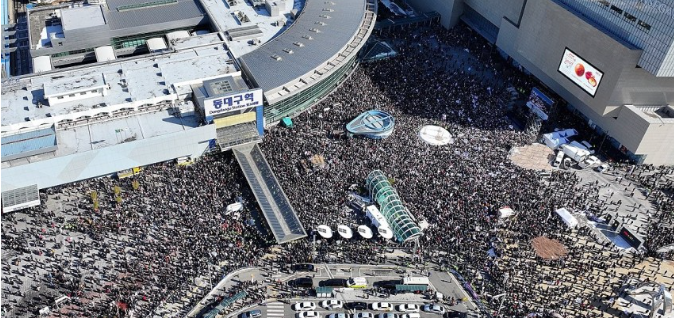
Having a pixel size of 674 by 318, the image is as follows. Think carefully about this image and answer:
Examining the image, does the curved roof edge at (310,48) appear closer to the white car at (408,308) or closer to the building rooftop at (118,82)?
the building rooftop at (118,82)

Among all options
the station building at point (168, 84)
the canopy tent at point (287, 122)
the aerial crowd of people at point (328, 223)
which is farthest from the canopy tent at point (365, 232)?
the canopy tent at point (287, 122)

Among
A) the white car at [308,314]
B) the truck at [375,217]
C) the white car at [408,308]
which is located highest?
the truck at [375,217]

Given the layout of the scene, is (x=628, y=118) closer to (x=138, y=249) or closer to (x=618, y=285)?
(x=618, y=285)

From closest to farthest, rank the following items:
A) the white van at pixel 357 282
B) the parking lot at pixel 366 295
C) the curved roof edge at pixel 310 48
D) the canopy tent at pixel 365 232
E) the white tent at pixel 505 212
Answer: the parking lot at pixel 366 295 < the white van at pixel 357 282 < the canopy tent at pixel 365 232 < the white tent at pixel 505 212 < the curved roof edge at pixel 310 48

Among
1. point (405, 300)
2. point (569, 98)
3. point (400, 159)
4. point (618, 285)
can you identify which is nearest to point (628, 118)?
point (569, 98)

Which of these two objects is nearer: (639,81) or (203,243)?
(203,243)

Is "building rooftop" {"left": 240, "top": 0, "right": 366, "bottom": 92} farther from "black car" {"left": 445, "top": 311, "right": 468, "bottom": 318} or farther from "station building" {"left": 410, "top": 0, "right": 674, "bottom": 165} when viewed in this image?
"black car" {"left": 445, "top": 311, "right": 468, "bottom": 318}
